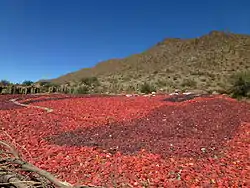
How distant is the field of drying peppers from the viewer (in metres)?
4.06

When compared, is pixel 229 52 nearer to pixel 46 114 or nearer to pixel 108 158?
pixel 46 114

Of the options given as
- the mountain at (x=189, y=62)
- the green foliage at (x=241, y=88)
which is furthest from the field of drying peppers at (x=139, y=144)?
the mountain at (x=189, y=62)

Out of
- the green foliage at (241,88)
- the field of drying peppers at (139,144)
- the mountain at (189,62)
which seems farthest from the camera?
the mountain at (189,62)

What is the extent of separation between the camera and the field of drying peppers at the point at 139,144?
406 centimetres

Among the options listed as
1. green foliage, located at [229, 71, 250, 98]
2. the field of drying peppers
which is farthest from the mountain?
the field of drying peppers

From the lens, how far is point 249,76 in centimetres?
1379

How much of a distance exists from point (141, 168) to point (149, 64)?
4317 centimetres

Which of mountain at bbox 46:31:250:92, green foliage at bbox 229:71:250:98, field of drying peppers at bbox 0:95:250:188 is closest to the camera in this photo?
field of drying peppers at bbox 0:95:250:188

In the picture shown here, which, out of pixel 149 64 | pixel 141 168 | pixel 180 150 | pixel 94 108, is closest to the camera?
pixel 141 168

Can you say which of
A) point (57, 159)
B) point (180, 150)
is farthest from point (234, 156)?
point (57, 159)

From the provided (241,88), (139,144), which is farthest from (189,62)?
(139,144)

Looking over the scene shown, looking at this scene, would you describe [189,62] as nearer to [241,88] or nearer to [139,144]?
[241,88]

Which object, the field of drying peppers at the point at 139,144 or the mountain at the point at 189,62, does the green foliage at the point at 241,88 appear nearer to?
the field of drying peppers at the point at 139,144

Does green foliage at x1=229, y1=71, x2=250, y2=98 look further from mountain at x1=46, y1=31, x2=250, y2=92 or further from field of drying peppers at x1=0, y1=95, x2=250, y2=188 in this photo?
mountain at x1=46, y1=31, x2=250, y2=92
